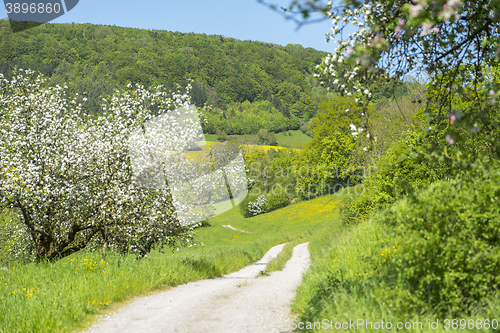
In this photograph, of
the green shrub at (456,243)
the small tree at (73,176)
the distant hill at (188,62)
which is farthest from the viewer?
the distant hill at (188,62)

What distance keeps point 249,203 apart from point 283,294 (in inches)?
2190

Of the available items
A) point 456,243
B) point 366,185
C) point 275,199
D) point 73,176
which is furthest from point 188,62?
point 456,243

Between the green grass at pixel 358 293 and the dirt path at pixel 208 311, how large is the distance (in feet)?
2.33

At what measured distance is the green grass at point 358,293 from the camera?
4199mm

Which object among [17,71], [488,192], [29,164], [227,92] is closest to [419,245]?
[488,192]

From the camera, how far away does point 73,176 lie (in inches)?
440

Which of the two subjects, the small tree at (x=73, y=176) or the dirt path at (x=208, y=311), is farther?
the small tree at (x=73, y=176)

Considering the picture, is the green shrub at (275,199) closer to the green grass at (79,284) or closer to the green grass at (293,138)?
the green grass at (79,284)

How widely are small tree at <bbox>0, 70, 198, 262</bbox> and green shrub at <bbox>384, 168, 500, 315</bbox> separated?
9251 mm

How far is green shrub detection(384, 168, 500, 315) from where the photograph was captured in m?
3.85

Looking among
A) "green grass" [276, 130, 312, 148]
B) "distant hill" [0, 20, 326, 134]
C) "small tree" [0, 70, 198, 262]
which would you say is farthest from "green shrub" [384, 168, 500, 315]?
"green grass" [276, 130, 312, 148]

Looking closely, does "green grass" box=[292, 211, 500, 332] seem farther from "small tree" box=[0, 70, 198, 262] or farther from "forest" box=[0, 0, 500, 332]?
"small tree" box=[0, 70, 198, 262]

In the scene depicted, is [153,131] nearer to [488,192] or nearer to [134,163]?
[134,163]

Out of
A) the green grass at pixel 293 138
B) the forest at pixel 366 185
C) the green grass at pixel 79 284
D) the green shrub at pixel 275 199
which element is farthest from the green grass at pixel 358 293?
the green grass at pixel 293 138
